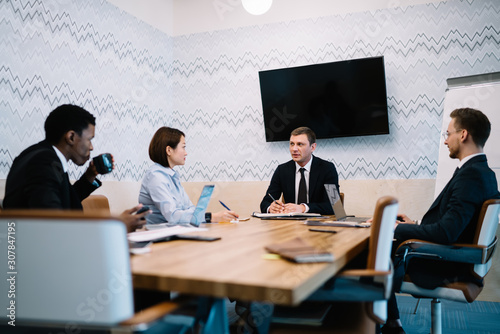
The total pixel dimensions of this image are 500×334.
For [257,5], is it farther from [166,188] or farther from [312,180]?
[166,188]

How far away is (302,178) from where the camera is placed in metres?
3.52

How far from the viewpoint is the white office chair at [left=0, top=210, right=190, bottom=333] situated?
0.94 meters

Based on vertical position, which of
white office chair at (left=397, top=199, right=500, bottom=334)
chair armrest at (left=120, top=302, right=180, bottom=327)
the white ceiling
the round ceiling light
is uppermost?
the white ceiling

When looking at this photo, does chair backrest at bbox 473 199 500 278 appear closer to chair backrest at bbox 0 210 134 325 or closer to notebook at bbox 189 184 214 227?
notebook at bbox 189 184 214 227

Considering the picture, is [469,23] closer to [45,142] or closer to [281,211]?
[281,211]

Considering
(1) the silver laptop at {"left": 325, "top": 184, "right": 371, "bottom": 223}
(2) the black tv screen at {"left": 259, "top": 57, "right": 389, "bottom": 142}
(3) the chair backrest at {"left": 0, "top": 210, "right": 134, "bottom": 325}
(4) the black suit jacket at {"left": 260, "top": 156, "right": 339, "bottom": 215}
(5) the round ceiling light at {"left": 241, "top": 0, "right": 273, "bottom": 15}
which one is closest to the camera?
(3) the chair backrest at {"left": 0, "top": 210, "right": 134, "bottom": 325}

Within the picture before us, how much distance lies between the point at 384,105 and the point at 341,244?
2.72m

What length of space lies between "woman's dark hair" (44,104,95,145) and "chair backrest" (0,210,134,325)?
1.01 m

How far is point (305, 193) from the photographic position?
3.47 m

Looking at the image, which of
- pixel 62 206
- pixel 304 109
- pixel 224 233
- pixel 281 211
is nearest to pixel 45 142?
pixel 62 206

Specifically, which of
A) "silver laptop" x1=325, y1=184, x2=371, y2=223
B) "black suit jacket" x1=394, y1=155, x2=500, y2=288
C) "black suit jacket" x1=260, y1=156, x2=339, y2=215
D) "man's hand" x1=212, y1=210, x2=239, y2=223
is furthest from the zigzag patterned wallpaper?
"black suit jacket" x1=394, y1=155, x2=500, y2=288

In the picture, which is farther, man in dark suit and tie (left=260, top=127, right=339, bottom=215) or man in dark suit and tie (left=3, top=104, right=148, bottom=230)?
man in dark suit and tie (left=260, top=127, right=339, bottom=215)

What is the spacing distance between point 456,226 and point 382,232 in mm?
847

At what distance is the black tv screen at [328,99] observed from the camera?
404cm
